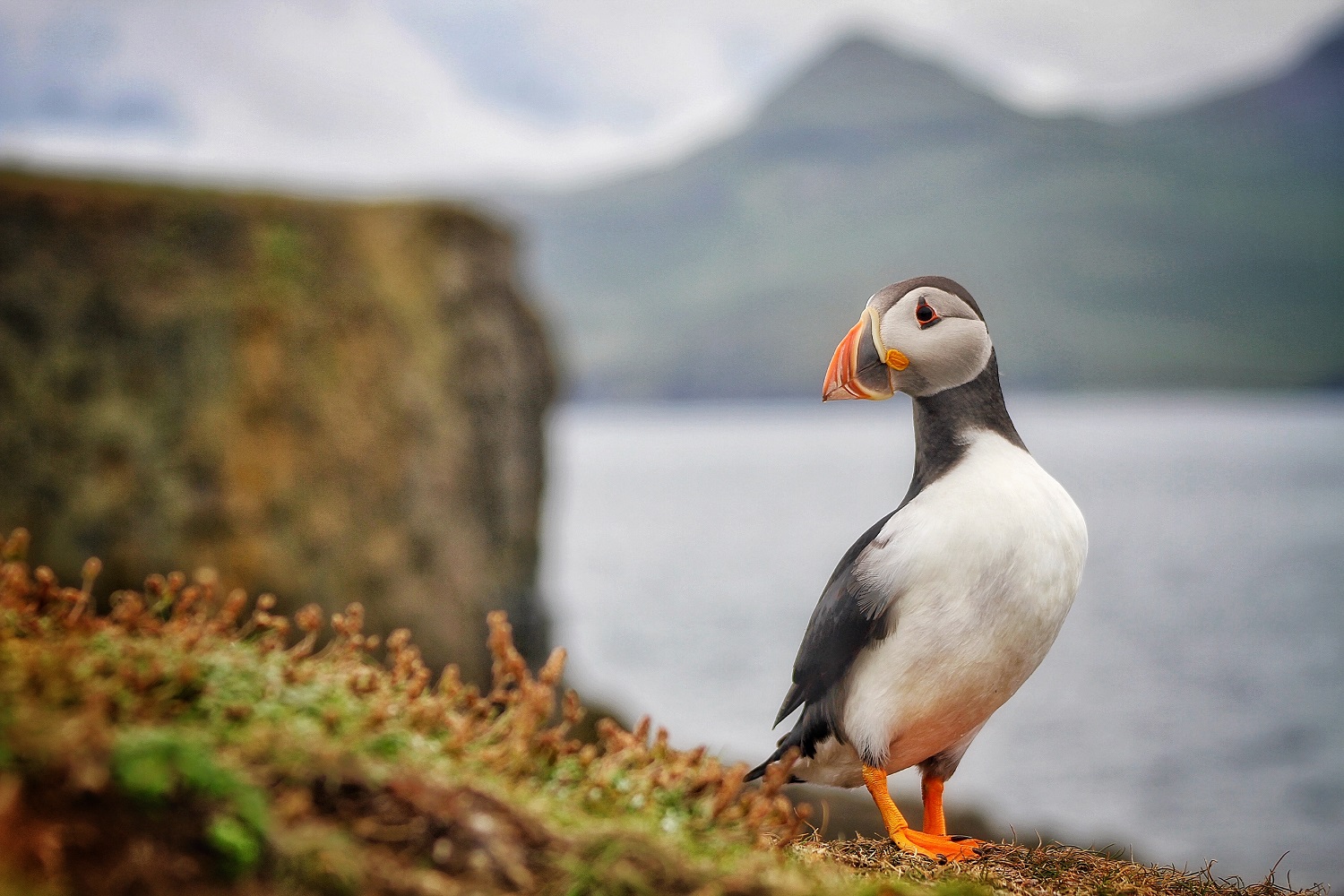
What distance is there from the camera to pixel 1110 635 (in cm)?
3647

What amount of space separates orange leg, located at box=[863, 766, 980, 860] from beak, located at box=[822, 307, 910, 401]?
1606 millimetres

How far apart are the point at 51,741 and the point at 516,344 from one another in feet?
44.3

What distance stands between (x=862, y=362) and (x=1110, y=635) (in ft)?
119

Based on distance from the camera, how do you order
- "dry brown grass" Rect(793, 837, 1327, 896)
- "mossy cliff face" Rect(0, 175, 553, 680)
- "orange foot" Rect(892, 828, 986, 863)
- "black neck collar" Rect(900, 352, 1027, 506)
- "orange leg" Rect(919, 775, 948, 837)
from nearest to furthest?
"dry brown grass" Rect(793, 837, 1327, 896) < "orange foot" Rect(892, 828, 986, 863) < "black neck collar" Rect(900, 352, 1027, 506) < "orange leg" Rect(919, 775, 948, 837) < "mossy cliff face" Rect(0, 175, 553, 680)

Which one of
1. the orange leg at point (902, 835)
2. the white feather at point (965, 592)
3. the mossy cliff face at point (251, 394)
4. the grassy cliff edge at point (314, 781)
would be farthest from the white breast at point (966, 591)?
the mossy cliff face at point (251, 394)

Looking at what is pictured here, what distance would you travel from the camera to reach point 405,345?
45.0 feet

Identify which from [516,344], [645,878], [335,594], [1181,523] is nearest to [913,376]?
[645,878]

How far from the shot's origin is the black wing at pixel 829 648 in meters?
4.27

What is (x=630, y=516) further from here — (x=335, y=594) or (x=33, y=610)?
(x=33, y=610)

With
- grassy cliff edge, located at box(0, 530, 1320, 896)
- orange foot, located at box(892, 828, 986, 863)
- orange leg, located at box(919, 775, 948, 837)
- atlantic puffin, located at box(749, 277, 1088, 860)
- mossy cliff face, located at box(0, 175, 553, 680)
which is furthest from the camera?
mossy cliff face, located at box(0, 175, 553, 680)

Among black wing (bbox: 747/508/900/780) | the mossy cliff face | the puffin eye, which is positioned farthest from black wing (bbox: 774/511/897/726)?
the mossy cliff face

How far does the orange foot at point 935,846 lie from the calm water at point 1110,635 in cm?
92

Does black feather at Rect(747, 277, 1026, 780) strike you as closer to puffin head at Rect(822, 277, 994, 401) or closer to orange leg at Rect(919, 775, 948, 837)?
puffin head at Rect(822, 277, 994, 401)

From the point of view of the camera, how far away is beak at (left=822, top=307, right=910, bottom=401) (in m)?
4.29
